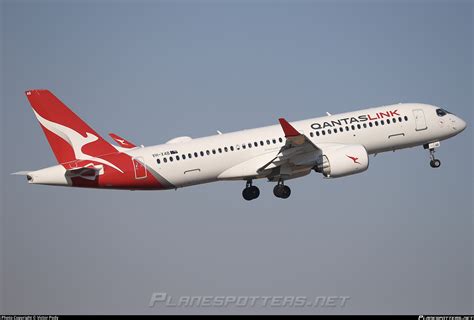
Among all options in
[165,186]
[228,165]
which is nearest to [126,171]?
[165,186]

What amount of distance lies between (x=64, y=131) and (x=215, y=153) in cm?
1057

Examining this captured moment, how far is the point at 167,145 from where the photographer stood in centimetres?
6550

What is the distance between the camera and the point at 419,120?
231ft

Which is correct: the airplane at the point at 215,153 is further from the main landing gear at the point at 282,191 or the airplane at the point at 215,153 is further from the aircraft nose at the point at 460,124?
the aircraft nose at the point at 460,124

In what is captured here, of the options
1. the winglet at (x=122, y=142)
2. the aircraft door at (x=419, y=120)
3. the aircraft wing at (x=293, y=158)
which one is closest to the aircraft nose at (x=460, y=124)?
the aircraft door at (x=419, y=120)

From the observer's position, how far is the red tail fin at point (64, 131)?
212 ft

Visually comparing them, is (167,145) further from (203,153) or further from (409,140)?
(409,140)

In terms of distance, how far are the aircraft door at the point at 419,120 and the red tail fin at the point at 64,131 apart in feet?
74.1

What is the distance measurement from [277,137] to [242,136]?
2.51 m

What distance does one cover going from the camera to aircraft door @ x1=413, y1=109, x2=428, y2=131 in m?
70.3

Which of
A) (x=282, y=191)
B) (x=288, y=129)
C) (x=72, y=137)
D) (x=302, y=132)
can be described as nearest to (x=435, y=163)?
(x=302, y=132)

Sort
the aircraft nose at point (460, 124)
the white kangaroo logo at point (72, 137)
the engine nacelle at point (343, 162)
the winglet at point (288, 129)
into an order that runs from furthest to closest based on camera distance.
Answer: the aircraft nose at point (460, 124) < the engine nacelle at point (343, 162) < the white kangaroo logo at point (72, 137) < the winglet at point (288, 129)

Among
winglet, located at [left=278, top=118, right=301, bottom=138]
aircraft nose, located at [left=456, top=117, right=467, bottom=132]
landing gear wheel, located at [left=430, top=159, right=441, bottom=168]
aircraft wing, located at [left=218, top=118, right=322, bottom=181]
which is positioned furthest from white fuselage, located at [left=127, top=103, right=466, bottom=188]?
winglet, located at [left=278, top=118, right=301, bottom=138]

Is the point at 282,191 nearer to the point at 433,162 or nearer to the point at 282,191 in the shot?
the point at 282,191
